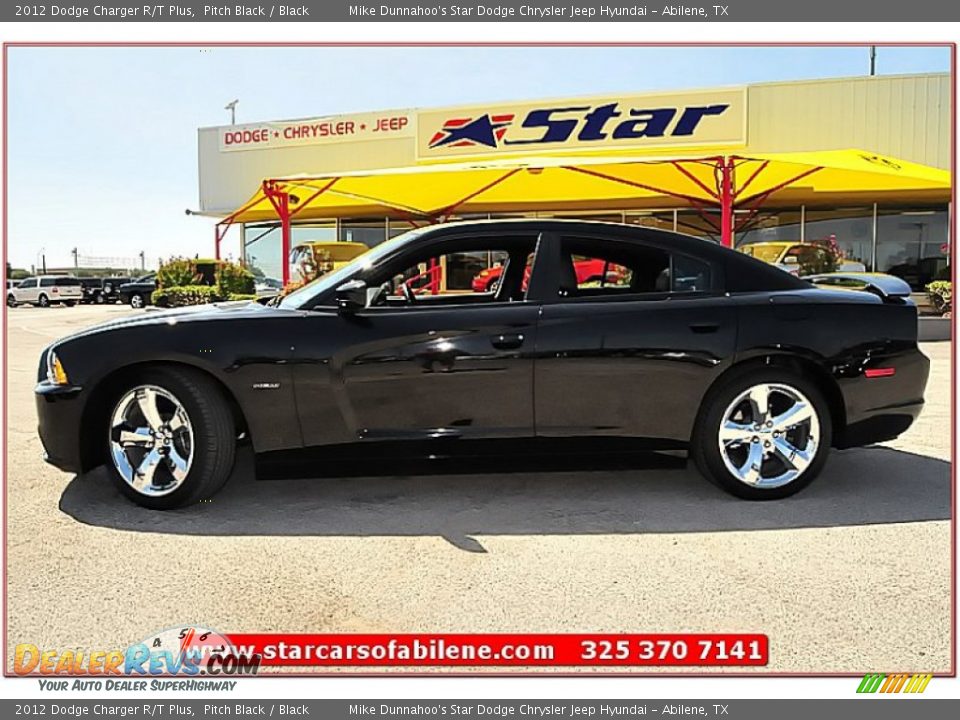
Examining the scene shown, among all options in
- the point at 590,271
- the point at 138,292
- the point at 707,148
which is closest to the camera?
the point at 590,271

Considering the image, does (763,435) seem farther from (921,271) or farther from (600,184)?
(921,271)

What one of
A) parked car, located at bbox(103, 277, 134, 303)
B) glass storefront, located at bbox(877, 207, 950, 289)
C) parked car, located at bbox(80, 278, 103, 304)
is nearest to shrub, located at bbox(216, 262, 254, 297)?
glass storefront, located at bbox(877, 207, 950, 289)

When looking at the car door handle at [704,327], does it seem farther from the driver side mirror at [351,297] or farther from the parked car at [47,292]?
the parked car at [47,292]

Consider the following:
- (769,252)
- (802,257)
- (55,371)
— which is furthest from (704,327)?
(769,252)

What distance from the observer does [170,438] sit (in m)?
3.96

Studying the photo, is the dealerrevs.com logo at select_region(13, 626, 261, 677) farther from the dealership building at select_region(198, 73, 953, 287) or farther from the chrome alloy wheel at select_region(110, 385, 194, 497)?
the dealership building at select_region(198, 73, 953, 287)

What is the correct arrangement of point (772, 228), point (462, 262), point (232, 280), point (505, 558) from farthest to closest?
point (772, 228) < point (232, 280) < point (462, 262) < point (505, 558)

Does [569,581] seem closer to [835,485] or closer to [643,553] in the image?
[643,553]

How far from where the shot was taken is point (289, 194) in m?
13.1

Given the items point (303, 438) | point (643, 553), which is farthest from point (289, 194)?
point (643, 553)

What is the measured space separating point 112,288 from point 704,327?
33.9 m

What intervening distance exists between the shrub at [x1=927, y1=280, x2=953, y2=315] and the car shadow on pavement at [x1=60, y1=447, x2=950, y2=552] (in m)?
11.2

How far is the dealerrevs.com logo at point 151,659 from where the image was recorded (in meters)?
2.43

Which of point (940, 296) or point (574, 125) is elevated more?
point (574, 125)
